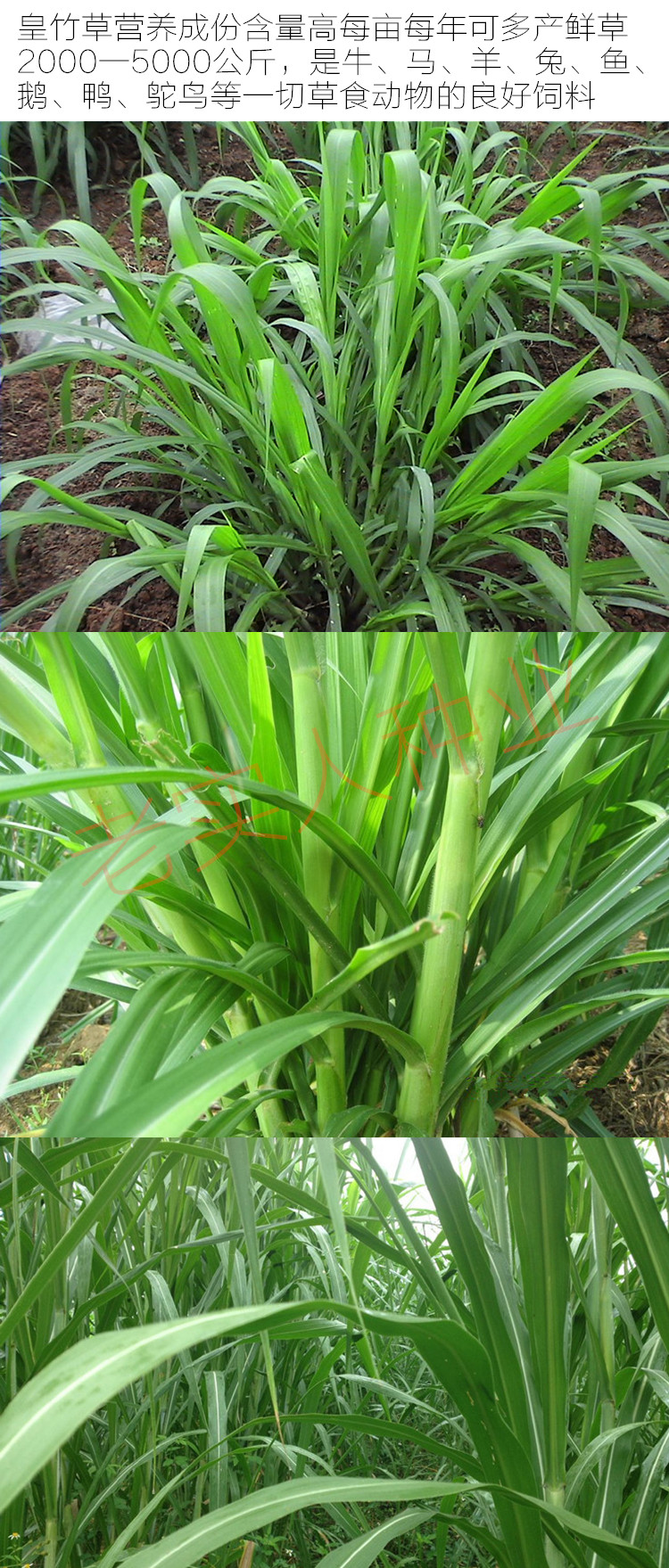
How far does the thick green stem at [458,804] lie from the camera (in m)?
0.31

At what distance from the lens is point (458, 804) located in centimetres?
31

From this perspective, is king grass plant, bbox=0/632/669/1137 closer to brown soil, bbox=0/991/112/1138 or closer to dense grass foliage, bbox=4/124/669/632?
brown soil, bbox=0/991/112/1138

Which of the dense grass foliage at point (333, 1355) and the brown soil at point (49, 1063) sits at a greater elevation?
the brown soil at point (49, 1063)

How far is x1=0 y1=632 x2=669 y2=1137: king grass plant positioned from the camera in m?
0.31

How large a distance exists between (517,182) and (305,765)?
750 millimetres

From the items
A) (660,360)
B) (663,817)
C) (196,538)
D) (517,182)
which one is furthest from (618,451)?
(663,817)

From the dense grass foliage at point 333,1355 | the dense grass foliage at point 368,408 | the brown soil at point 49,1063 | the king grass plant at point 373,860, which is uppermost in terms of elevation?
the dense grass foliage at point 368,408

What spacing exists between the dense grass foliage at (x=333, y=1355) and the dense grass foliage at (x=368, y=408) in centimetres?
31

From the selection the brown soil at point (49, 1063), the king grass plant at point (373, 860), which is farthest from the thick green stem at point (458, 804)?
the brown soil at point (49, 1063)

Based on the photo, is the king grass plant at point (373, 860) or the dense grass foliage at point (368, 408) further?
the dense grass foliage at point (368, 408)

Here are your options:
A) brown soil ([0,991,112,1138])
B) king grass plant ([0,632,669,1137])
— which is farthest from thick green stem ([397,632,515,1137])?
brown soil ([0,991,112,1138])

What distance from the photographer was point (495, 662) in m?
0.31

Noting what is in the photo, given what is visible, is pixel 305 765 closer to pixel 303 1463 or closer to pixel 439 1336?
pixel 439 1336

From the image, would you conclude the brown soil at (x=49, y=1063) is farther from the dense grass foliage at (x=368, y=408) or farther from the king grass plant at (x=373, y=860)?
the dense grass foliage at (x=368, y=408)
